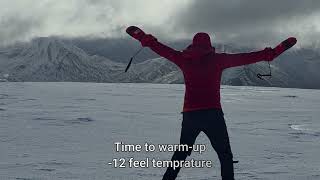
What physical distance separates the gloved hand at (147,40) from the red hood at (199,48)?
38 centimetres

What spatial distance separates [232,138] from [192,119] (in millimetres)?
8718

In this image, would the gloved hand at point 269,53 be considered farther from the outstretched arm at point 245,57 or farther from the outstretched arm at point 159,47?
the outstretched arm at point 159,47

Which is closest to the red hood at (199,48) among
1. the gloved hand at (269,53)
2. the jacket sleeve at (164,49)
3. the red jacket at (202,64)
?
the red jacket at (202,64)

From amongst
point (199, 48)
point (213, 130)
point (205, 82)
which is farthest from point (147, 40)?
point (213, 130)

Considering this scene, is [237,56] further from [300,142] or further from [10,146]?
[300,142]

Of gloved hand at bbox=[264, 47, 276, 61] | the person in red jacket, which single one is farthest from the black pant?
gloved hand at bbox=[264, 47, 276, 61]

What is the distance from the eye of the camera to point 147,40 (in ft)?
17.1

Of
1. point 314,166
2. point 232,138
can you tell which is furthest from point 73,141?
point 314,166

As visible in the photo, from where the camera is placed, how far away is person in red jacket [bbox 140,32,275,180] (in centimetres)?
514

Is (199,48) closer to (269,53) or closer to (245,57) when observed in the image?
(245,57)

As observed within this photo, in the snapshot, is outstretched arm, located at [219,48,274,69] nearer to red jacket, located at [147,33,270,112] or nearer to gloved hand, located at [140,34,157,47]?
red jacket, located at [147,33,270,112]

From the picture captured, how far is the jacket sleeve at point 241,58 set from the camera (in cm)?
512

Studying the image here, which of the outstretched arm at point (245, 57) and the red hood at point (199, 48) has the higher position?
the red hood at point (199, 48)

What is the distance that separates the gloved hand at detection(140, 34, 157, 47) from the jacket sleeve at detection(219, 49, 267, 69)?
763mm
